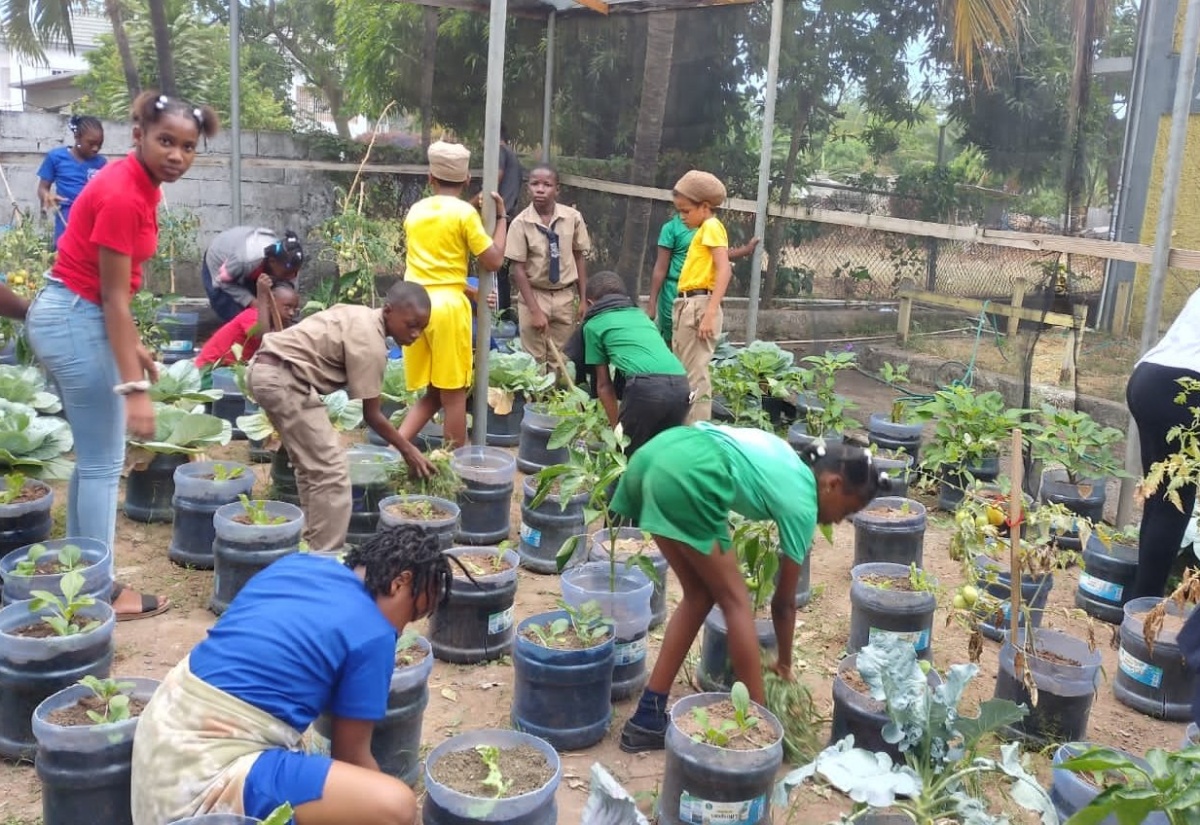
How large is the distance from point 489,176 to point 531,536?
1872 millimetres

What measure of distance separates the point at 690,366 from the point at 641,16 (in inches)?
136

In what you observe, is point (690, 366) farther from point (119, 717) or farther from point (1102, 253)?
point (119, 717)

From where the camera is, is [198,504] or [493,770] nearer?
[493,770]

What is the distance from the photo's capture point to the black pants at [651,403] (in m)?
4.79

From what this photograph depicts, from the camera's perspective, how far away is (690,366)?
6.26m

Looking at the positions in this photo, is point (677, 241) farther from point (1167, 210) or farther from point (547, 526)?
point (1167, 210)

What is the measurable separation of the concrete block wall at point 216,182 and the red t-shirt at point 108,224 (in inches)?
227

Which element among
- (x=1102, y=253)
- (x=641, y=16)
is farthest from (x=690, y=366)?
(x=641, y=16)

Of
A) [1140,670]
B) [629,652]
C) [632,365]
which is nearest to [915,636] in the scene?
[1140,670]

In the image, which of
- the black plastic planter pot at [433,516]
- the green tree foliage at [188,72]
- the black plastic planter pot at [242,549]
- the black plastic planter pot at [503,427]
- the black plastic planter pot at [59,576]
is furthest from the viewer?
the green tree foliage at [188,72]

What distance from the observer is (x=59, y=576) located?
343 cm

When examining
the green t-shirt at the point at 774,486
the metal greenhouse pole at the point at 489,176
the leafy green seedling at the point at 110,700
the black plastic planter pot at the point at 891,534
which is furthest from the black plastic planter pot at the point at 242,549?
the black plastic planter pot at the point at 891,534

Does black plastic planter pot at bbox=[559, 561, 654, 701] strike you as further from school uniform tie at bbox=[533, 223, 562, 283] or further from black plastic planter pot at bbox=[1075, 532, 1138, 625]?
school uniform tie at bbox=[533, 223, 562, 283]

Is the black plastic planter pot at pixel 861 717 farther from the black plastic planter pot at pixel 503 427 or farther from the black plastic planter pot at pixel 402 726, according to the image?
the black plastic planter pot at pixel 503 427
